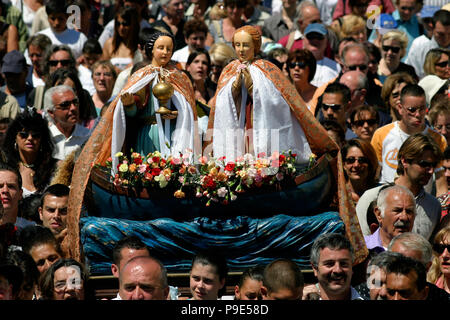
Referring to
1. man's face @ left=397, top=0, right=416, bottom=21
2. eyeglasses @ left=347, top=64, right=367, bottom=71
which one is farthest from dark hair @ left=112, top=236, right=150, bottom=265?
man's face @ left=397, top=0, right=416, bottom=21

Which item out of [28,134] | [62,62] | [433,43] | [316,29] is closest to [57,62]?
[62,62]

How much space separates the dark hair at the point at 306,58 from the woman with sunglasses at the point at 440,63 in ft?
5.01

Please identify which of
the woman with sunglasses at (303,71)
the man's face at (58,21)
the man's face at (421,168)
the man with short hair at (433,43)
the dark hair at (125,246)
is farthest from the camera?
the man's face at (58,21)

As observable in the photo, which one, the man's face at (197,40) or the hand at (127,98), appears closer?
the hand at (127,98)

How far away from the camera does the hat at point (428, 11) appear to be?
16344 millimetres

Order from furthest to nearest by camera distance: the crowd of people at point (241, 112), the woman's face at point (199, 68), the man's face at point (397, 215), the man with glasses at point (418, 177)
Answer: the woman's face at point (199, 68) → the man with glasses at point (418, 177) → the man's face at point (397, 215) → the crowd of people at point (241, 112)

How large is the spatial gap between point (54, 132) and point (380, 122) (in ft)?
11.7

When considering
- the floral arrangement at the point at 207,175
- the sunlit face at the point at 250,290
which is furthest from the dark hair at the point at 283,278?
the floral arrangement at the point at 207,175

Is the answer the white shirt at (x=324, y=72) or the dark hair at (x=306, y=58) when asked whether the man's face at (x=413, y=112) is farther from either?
the white shirt at (x=324, y=72)

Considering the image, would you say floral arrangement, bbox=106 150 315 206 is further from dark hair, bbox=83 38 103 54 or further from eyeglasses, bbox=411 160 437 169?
dark hair, bbox=83 38 103 54

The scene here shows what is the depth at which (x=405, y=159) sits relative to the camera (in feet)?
37.6

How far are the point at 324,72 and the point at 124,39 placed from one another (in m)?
2.58
